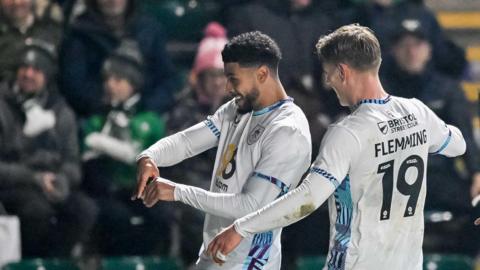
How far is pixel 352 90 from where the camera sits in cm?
573

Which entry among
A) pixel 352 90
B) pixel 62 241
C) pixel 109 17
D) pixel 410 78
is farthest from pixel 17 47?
pixel 352 90

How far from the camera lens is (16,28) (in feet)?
31.0

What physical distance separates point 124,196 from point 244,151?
10.3ft

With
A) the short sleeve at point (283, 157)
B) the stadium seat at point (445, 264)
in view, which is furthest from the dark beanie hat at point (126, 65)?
the short sleeve at point (283, 157)

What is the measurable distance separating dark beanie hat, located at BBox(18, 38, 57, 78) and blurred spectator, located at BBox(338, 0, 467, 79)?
2224 mm

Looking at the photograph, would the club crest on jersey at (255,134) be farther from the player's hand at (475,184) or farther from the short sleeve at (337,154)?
the player's hand at (475,184)

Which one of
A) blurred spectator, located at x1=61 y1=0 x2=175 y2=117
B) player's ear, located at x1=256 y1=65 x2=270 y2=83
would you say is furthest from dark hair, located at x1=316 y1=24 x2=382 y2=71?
blurred spectator, located at x1=61 y1=0 x2=175 y2=117

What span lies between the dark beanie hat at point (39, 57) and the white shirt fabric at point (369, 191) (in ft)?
12.6

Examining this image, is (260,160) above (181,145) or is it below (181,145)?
above

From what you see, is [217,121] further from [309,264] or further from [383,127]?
[309,264]

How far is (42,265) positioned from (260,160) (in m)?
2.81

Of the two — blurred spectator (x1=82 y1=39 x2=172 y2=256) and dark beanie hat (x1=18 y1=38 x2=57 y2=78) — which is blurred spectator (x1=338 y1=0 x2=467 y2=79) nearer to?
blurred spectator (x1=82 y1=39 x2=172 y2=256)

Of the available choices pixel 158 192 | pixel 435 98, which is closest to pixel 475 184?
pixel 435 98

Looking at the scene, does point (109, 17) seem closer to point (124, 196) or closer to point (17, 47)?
point (17, 47)
